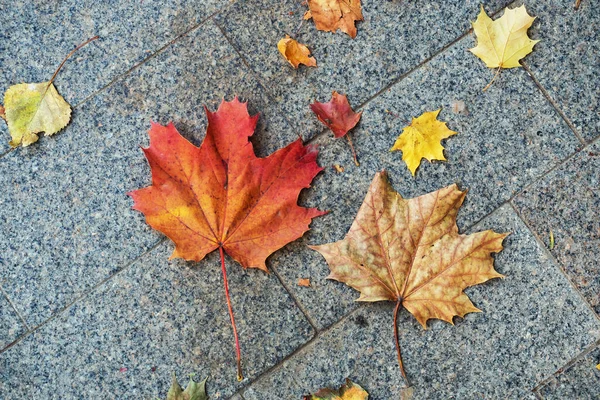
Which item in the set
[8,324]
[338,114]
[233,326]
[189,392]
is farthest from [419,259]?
[8,324]

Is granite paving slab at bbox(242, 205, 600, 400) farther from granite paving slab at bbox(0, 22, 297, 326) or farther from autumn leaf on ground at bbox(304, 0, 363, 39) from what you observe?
autumn leaf on ground at bbox(304, 0, 363, 39)

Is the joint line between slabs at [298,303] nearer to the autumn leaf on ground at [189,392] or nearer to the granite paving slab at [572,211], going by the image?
the autumn leaf on ground at [189,392]

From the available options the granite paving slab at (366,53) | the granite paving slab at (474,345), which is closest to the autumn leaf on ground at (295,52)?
the granite paving slab at (366,53)

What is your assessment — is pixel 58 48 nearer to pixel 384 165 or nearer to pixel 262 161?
pixel 262 161


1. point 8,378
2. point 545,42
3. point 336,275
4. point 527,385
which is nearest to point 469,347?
point 527,385

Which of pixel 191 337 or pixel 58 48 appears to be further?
pixel 58 48
